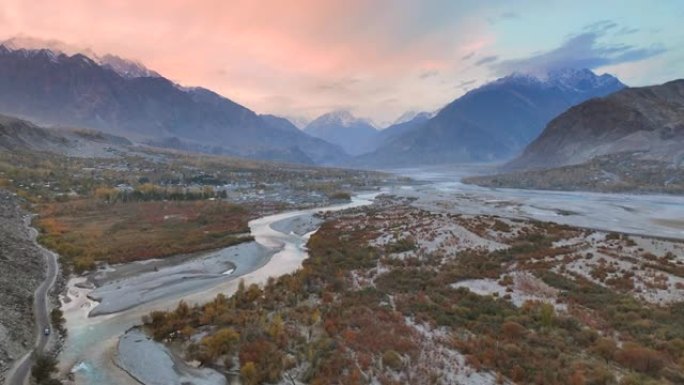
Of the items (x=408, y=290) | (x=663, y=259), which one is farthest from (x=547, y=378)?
(x=663, y=259)

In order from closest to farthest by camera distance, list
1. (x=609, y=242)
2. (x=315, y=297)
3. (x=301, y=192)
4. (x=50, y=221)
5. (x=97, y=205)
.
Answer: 1. (x=315, y=297)
2. (x=609, y=242)
3. (x=50, y=221)
4. (x=97, y=205)
5. (x=301, y=192)

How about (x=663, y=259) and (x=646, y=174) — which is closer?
(x=663, y=259)

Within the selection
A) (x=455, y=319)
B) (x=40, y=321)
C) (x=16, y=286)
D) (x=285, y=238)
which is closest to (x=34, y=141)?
(x=285, y=238)

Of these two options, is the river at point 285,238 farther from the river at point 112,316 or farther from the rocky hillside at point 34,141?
the rocky hillside at point 34,141

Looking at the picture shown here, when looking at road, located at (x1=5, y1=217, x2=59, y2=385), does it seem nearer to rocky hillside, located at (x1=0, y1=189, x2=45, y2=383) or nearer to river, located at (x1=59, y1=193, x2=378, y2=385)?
rocky hillside, located at (x1=0, y1=189, x2=45, y2=383)

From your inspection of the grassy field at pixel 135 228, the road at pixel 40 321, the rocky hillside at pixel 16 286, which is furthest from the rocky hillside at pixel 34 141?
the road at pixel 40 321

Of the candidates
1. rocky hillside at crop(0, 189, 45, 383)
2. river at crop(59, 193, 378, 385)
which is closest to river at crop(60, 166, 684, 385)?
river at crop(59, 193, 378, 385)

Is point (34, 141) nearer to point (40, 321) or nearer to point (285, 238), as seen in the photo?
point (285, 238)

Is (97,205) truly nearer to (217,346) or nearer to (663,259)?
(217,346)
